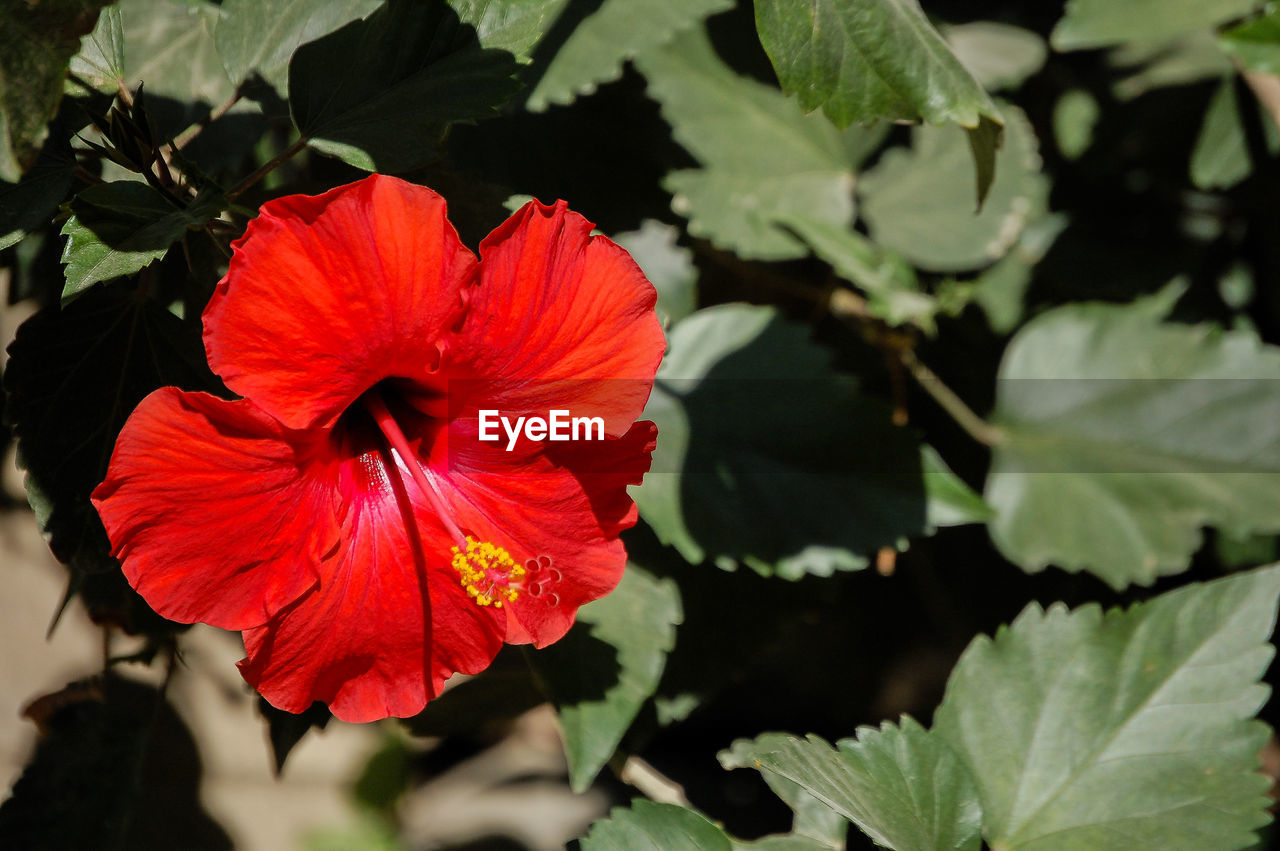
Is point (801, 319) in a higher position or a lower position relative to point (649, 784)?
higher

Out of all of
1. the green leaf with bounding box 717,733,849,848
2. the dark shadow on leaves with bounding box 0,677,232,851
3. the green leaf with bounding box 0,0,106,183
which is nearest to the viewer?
the green leaf with bounding box 0,0,106,183

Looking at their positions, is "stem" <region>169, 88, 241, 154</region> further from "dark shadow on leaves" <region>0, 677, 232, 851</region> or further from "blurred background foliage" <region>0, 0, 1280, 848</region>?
"dark shadow on leaves" <region>0, 677, 232, 851</region>

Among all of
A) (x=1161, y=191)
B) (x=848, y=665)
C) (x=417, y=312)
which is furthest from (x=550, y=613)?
(x=1161, y=191)

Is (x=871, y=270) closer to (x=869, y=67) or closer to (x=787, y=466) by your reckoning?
(x=787, y=466)

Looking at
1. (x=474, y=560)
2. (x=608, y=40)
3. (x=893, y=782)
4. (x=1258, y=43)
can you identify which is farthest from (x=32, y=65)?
(x=1258, y=43)

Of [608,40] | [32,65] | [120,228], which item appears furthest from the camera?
[608,40]

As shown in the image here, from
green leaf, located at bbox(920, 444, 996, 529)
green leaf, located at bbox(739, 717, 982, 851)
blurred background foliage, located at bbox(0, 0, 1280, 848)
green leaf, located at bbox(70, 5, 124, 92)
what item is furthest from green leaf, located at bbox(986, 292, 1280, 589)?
green leaf, located at bbox(70, 5, 124, 92)

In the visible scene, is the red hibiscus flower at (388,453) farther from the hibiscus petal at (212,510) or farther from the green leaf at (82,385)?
the green leaf at (82,385)
